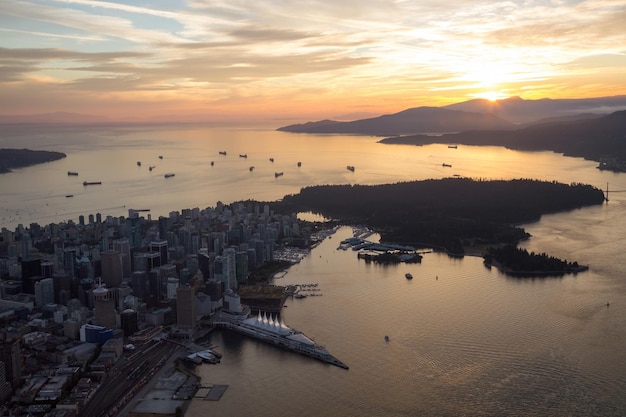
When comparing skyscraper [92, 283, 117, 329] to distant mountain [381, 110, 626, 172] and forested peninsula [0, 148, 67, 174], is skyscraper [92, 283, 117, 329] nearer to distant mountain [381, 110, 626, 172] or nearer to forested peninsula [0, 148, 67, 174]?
forested peninsula [0, 148, 67, 174]

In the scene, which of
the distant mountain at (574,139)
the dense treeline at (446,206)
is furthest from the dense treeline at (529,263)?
the distant mountain at (574,139)

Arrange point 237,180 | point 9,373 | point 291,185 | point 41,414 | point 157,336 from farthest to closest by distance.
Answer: point 237,180, point 291,185, point 157,336, point 9,373, point 41,414

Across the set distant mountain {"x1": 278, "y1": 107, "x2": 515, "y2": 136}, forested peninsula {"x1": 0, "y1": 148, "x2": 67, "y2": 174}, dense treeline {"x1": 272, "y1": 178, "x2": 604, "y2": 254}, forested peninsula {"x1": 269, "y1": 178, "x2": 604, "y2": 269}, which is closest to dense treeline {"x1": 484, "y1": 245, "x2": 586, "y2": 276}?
forested peninsula {"x1": 269, "y1": 178, "x2": 604, "y2": 269}

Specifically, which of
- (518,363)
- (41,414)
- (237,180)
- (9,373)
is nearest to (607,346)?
(518,363)

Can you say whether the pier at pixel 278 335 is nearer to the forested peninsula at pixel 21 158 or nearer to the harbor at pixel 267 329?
the harbor at pixel 267 329

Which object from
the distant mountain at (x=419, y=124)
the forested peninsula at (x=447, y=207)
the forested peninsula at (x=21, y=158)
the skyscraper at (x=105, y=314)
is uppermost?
the distant mountain at (x=419, y=124)

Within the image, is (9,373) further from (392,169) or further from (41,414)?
(392,169)

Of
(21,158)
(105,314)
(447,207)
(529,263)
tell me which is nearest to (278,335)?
(105,314)
